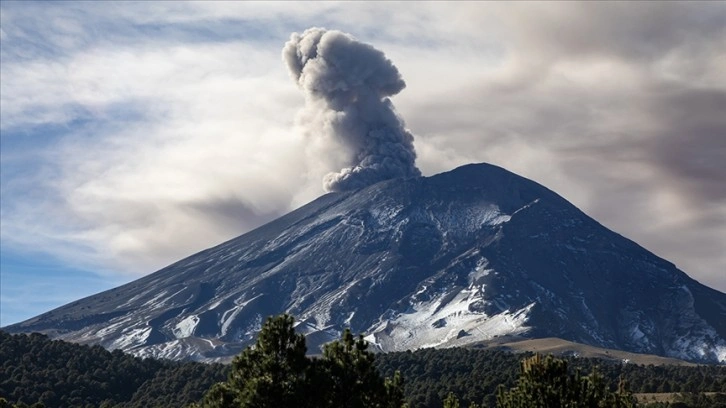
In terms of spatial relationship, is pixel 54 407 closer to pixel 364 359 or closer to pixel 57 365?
pixel 57 365

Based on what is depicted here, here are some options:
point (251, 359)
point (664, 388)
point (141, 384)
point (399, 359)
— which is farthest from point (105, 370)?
point (251, 359)

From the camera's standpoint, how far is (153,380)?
498 ft

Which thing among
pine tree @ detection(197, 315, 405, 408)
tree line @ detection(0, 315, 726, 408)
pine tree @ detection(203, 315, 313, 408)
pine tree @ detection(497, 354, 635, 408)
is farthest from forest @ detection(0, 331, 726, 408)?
pine tree @ detection(203, 315, 313, 408)

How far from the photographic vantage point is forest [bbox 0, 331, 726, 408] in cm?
12800

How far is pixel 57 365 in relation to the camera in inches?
5659

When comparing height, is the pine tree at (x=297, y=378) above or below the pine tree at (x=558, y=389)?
above

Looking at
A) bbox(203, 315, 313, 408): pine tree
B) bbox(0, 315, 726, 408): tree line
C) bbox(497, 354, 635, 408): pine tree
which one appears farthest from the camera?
bbox(497, 354, 635, 408): pine tree

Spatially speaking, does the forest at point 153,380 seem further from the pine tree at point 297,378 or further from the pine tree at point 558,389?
the pine tree at point 297,378

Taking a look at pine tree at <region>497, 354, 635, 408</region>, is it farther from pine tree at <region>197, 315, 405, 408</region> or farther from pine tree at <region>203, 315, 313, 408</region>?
pine tree at <region>203, 315, 313, 408</region>

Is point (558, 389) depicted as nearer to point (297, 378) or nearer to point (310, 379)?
point (310, 379)

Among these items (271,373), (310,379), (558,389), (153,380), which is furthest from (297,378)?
(153,380)

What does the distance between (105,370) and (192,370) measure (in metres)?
17.2

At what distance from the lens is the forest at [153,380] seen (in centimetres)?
12800

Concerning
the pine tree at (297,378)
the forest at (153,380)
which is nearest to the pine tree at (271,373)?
the pine tree at (297,378)
